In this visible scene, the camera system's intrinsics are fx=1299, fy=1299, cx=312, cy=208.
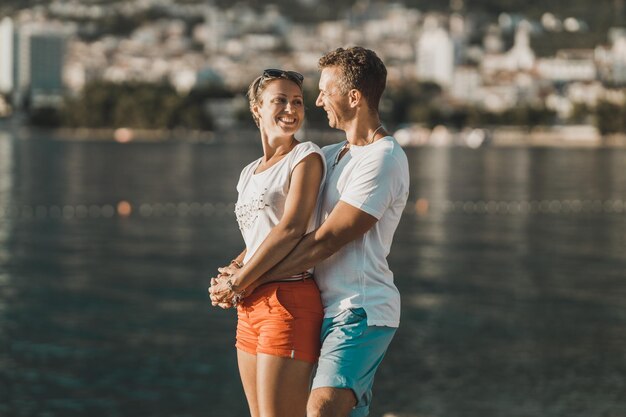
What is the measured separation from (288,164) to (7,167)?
92.2 m

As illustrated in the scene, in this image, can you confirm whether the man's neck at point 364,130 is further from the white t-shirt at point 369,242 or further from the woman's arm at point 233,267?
the woman's arm at point 233,267

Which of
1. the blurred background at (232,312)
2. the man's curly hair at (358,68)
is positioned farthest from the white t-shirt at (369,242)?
the blurred background at (232,312)

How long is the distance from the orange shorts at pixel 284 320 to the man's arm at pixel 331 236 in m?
0.12

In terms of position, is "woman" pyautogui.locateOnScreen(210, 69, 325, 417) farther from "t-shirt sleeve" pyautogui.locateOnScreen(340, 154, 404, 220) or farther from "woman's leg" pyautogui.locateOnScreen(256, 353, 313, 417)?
"t-shirt sleeve" pyautogui.locateOnScreen(340, 154, 404, 220)

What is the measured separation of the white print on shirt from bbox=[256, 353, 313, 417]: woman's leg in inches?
23.1

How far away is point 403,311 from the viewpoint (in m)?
26.3

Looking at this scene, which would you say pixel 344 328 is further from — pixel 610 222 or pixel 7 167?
pixel 7 167

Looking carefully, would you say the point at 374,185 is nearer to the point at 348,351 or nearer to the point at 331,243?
the point at 331,243

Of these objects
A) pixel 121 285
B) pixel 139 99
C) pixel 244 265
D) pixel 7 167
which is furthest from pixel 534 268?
pixel 139 99

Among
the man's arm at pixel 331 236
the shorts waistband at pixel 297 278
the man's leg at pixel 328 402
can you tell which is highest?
the man's arm at pixel 331 236

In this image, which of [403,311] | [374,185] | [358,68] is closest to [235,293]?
[374,185]

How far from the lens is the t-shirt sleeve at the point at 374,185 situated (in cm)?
550

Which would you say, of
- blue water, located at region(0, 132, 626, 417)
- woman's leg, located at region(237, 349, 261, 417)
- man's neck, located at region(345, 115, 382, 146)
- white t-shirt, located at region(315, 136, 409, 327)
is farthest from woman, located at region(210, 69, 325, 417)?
blue water, located at region(0, 132, 626, 417)

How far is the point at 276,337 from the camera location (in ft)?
18.1
